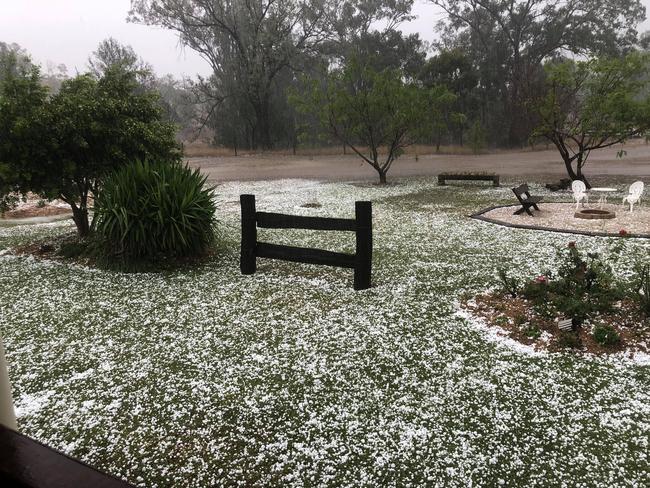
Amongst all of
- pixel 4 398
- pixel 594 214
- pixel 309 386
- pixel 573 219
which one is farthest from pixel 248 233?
pixel 594 214

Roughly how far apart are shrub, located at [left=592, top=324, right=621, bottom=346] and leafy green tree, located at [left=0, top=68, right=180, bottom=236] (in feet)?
22.0

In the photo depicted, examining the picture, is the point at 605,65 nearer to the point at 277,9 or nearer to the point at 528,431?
the point at 528,431

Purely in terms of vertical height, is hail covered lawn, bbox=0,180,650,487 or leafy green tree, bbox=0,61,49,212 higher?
leafy green tree, bbox=0,61,49,212

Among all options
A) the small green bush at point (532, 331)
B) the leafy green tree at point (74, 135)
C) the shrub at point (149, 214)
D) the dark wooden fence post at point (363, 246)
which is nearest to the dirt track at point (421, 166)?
the leafy green tree at point (74, 135)

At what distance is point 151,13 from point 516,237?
2999 centimetres

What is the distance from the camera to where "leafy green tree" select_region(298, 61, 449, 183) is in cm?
1420

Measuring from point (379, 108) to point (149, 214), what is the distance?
10504 mm

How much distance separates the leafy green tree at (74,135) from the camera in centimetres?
647

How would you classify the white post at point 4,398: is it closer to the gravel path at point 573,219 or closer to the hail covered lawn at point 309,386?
the hail covered lawn at point 309,386

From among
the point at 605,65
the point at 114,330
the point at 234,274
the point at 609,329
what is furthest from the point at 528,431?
the point at 605,65

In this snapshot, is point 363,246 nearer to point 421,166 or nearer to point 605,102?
point 605,102

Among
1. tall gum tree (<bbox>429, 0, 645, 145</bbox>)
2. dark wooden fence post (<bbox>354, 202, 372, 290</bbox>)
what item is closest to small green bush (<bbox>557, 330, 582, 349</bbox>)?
dark wooden fence post (<bbox>354, 202, 372, 290</bbox>)

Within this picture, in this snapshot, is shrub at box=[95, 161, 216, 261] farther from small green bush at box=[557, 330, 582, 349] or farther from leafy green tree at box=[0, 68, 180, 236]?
small green bush at box=[557, 330, 582, 349]

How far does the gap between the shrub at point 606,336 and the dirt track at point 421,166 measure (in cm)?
1328
